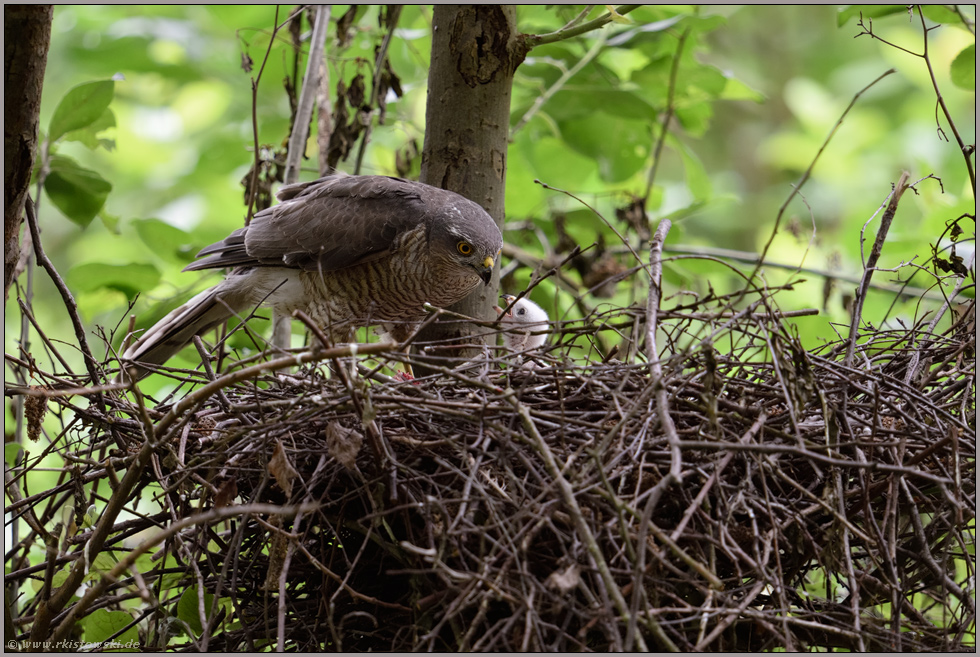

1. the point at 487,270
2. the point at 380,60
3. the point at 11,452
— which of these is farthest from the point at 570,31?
the point at 11,452

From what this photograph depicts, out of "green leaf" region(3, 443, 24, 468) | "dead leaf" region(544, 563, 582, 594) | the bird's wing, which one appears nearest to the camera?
"dead leaf" region(544, 563, 582, 594)

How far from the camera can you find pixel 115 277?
3.61m

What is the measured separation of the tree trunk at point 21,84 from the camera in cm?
185

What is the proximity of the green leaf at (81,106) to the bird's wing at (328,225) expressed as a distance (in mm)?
739

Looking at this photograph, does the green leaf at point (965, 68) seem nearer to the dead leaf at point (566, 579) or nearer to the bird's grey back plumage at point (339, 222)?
the bird's grey back plumage at point (339, 222)

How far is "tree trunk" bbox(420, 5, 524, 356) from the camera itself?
3.09 meters

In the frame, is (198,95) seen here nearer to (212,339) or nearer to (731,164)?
(212,339)

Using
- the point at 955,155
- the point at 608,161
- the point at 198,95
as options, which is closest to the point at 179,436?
the point at 608,161

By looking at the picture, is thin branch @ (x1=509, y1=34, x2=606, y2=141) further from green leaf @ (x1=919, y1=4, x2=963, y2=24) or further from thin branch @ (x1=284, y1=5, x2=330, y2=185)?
green leaf @ (x1=919, y1=4, x2=963, y2=24)

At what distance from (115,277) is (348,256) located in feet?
3.84

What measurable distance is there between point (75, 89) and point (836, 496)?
120 inches

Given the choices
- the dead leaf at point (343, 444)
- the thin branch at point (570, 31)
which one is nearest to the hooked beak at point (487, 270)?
the thin branch at point (570, 31)

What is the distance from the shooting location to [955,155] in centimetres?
495

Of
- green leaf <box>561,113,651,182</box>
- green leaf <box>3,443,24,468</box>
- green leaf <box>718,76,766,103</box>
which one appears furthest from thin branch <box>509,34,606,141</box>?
green leaf <box>3,443,24,468</box>
